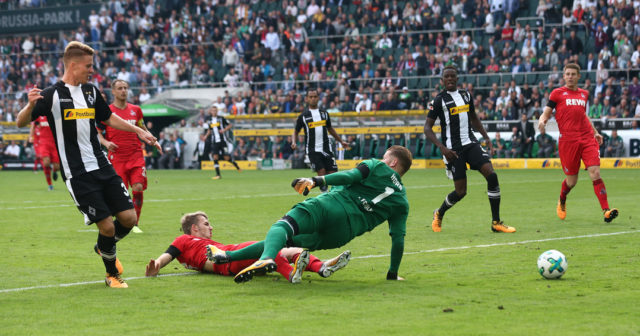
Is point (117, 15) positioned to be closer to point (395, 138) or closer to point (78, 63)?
point (395, 138)

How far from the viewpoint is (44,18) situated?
56.1 meters

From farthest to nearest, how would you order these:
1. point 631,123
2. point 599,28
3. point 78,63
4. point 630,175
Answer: point 599,28
point 631,123
point 630,175
point 78,63

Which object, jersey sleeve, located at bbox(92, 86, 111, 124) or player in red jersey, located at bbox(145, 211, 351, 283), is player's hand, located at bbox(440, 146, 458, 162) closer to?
player in red jersey, located at bbox(145, 211, 351, 283)

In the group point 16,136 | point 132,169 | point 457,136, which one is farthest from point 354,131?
point 132,169

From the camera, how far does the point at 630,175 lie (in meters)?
25.6

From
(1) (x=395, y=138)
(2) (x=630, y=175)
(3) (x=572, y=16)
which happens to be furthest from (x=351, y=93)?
(2) (x=630, y=175)

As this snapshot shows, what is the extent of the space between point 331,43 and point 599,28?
12884 mm

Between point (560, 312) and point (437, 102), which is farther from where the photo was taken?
point (437, 102)

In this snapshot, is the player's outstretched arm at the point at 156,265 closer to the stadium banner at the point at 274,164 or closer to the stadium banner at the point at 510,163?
the stadium banner at the point at 510,163

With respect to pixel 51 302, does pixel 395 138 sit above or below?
below

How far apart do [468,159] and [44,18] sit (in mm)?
48242

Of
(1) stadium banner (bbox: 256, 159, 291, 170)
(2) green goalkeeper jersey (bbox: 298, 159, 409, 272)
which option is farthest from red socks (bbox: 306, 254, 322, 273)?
(1) stadium banner (bbox: 256, 159, 291, 170)

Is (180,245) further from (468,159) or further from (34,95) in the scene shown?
(468,159)

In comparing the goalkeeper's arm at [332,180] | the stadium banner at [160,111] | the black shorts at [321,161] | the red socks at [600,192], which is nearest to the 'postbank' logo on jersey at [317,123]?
the black shorts at [321,161]
